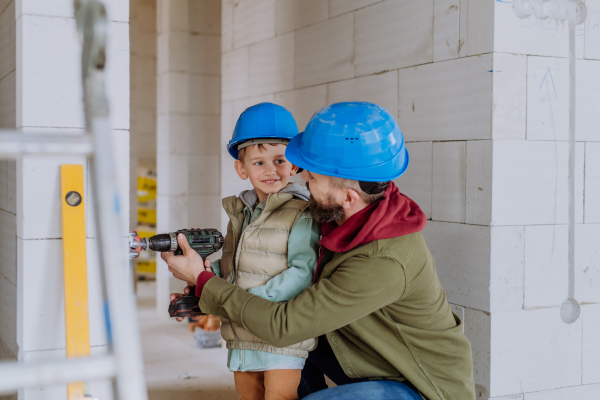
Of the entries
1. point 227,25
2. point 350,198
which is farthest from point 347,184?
point 227,25

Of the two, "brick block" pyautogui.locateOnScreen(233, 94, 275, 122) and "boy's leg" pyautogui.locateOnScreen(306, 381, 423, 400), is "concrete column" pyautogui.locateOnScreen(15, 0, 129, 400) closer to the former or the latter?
"boy's leg" pyautogui.locateOnScreen(306, 381, 423, 400)

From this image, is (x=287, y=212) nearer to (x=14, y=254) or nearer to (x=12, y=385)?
(x=14, y=254)

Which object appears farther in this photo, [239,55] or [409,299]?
[239,55]

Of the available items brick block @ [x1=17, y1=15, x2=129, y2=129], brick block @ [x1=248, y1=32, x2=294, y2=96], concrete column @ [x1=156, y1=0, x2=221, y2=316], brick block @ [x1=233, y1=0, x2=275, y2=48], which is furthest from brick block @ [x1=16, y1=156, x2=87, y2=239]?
concrete column @ [x1=156, y1=0, x2=221, y2=316]

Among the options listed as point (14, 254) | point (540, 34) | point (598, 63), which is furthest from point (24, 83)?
point (598, 63)

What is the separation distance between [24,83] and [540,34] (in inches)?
82.9

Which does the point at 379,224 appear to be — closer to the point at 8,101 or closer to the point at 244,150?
the point at 244,150

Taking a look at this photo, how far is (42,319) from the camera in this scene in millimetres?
1981

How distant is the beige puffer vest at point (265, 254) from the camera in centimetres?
203

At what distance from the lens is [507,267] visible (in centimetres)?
252

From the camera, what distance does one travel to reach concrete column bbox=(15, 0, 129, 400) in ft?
6.39

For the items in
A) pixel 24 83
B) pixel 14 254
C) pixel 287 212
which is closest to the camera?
pixel 24 83

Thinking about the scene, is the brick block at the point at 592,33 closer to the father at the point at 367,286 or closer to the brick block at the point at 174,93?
the father at the point at 367,286

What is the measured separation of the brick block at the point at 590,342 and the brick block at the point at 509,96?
906mm
